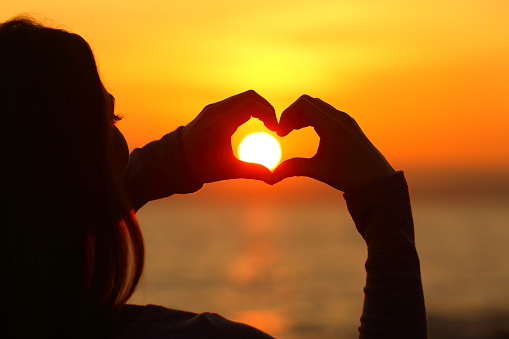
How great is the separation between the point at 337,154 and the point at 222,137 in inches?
14.8

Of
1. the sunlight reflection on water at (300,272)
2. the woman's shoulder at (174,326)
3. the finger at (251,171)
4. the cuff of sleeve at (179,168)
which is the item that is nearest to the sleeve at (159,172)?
the cuff of sleeve at (179,168)

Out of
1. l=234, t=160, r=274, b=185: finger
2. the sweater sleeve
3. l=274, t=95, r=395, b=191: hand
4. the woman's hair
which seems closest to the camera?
the woman's hair

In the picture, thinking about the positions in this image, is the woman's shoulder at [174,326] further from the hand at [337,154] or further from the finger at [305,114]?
the finger at [305,114]

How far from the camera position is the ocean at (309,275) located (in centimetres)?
2394

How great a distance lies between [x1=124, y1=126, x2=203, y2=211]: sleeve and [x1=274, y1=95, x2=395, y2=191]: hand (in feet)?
1.19

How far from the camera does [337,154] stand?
1.76 m

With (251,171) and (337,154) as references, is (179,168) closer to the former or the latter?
(251,171)

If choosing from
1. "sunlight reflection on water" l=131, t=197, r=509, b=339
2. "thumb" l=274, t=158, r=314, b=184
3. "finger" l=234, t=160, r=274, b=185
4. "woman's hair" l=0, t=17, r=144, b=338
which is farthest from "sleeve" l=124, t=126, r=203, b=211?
"sunlight reflection on water" l=131, t=197, r=509, b=339

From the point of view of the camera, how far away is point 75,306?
149 centimetres

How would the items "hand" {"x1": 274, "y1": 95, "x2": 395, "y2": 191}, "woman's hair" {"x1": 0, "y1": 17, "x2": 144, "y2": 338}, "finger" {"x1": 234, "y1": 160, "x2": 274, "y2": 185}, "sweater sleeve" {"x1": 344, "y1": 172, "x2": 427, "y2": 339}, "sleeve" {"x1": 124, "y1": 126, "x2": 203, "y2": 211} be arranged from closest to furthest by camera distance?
"woman's hair" {"x1": 0, "y1": 17, "x2": 144, "y2": 338}, "sweater sleeve" {"x1": 344, "y1": 172, "x2": 427, "y2": 339}, "hand" {"x1": 274, "y1": 95, "x2": 395, "y2": 191}, "finger" {"x1": 234, "y1": 160, "x2": 274, "y2": 185}, "sleeve" {"x1": 124, "y1": 126, "x2": 203, "y2": 211}

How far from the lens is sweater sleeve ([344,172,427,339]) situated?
159cm

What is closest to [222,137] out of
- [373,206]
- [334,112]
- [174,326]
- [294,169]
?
[294,169]

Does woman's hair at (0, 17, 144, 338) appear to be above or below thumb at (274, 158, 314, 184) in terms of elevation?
below

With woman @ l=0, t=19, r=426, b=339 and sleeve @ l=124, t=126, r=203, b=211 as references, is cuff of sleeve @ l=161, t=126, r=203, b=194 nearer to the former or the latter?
sleeve @ l=124, t=126, r=203, b=211
